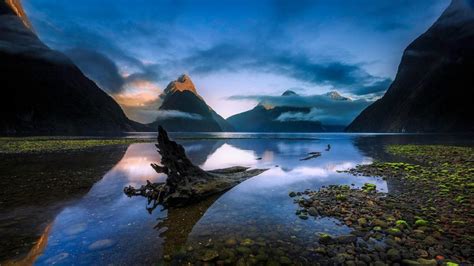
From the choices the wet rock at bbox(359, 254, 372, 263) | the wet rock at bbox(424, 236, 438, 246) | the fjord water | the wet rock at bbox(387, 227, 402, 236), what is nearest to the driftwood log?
the fjord water

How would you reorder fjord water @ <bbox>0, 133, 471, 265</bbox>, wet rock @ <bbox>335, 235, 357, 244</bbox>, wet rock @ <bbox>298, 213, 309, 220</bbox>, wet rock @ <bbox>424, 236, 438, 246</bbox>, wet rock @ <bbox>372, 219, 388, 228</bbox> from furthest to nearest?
wet rock @ <bbox>298, 213, 309, 220</bbox> → wet rock @ <bbox>372, 219, 388, 228</bbox> → wet rock @ <bbox>335, 235, 357, 244</bbox> → fjord water @ <bbox>0, 133, 471, 265</bbox> → wet rock @ <bbox>424, 236, 438, 246</bbox>

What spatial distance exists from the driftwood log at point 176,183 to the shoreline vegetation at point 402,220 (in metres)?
5.60

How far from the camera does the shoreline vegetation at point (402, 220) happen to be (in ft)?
24.0

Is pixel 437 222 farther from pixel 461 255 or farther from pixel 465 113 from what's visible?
pixel 465 113

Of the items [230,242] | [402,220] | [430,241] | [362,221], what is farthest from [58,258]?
[402,220]

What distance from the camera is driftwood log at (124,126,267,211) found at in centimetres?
1347

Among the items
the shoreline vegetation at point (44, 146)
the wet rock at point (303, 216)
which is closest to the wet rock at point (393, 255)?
the wet rock at point (303, 216)

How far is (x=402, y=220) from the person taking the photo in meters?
9.79

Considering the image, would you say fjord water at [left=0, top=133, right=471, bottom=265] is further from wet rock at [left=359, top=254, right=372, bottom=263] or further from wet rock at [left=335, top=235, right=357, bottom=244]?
wet rock at [left=359, top=254, right=372, bottom=263]

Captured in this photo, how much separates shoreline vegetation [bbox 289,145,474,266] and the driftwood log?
5603mm

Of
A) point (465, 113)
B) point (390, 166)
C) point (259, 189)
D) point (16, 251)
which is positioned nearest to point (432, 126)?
point (465, 113)

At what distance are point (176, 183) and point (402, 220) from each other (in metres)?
11.3

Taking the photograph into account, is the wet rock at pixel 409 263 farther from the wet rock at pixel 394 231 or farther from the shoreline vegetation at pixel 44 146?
the shoreline vegetation at pixel 44 146

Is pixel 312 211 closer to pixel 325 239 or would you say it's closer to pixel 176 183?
pixel 325 239
